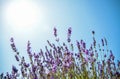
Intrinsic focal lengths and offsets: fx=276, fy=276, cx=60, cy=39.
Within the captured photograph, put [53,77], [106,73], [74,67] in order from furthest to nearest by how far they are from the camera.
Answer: [106,73], [74,67], [53,77]

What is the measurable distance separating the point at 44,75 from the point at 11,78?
0.59 meters

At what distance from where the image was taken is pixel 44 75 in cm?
440

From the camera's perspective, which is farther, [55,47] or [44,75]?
[55,47]

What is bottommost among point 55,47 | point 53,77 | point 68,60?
point 53,77

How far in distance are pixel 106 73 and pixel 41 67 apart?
1170mm

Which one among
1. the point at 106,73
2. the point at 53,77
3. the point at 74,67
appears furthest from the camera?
the point at 106,73

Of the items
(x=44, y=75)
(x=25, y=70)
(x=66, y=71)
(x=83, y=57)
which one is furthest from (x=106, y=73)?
(x=25, y=70)

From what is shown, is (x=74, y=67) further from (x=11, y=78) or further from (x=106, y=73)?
(x=11, y=78)

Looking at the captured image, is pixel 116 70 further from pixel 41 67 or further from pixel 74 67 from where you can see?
pixel 41 67

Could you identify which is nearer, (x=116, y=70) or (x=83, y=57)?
(x=83, y=57)

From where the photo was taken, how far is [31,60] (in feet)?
14.4

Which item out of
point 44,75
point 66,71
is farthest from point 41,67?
point 66,71

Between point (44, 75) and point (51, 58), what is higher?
point (51, 58)

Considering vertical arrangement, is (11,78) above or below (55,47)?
below
